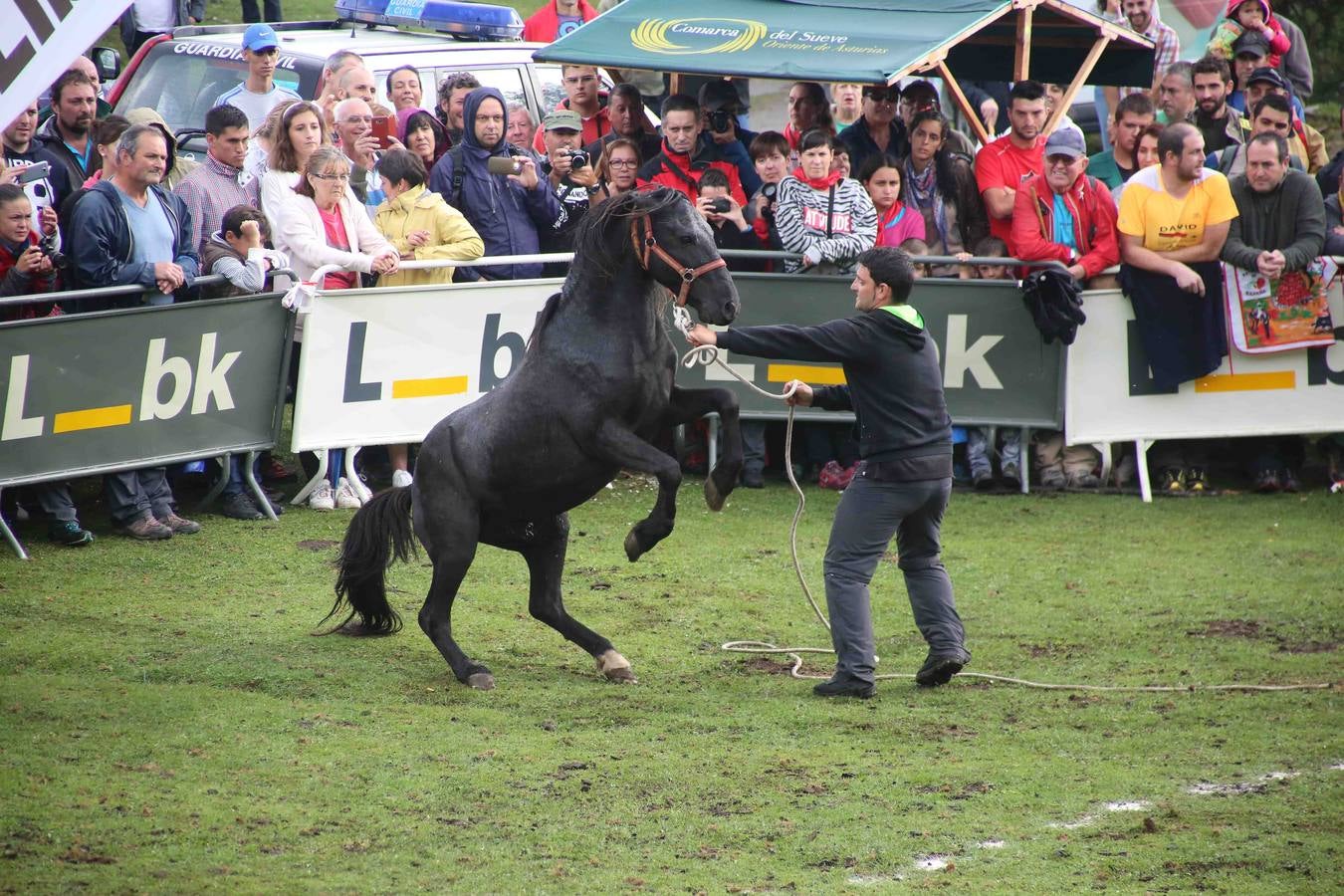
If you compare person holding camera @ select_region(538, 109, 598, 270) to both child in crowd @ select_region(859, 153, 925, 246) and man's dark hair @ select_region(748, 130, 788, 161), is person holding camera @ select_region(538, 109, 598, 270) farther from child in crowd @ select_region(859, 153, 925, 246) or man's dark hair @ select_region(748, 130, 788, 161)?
child in crowd @ select_region(859, 153, 925, 246)

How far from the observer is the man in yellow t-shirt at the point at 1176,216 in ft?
37.6

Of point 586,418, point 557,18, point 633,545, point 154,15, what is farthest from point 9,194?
point 154,15

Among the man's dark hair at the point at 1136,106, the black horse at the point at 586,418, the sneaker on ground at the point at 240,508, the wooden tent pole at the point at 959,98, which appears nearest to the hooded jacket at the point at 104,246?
the sneaker on ground at the point at 240,508

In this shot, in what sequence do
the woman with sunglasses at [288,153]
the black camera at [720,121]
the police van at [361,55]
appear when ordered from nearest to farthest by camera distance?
the woman with sunglasses at [288,153] → the black camera at [720,121] → the police van at [361,55]

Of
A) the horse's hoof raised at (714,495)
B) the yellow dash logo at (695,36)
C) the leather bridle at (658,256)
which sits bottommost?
the horse's hoof raised at (714,495)

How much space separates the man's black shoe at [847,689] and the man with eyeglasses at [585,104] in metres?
6.19

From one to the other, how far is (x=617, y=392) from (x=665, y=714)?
145cm

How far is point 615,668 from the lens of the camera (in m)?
7.84

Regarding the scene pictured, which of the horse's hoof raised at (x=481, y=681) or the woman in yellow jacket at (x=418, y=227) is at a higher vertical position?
the woman in yellow jacket at (x=418, y=227)

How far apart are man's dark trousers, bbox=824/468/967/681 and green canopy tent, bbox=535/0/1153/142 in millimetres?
4445

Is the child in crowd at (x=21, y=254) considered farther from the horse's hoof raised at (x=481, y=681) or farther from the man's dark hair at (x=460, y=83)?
the horse's hoof raised at (x=481, y=681)

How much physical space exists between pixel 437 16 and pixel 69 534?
7915 mm

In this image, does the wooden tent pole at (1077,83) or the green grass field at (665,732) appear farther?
the wooden tent pole at (1077,83)

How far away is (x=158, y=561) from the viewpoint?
9.48 meters
